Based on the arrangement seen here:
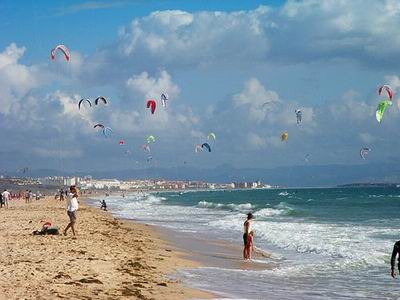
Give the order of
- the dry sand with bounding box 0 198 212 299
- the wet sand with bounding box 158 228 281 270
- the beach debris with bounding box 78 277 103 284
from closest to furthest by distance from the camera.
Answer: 1. the dry sand with bounding box 0 198 212 299
2. the beach debris with bounding box 78 277 103 284
3. the wet sand with bounding box 158 228 281 270

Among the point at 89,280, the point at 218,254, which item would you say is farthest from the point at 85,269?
the point at 218,254

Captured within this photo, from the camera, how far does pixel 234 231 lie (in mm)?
23344

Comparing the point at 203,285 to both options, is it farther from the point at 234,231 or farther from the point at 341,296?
the point at 234,231

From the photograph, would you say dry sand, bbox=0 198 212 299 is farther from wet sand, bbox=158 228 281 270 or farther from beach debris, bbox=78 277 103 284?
wet sand, bbox=158 228 281 270

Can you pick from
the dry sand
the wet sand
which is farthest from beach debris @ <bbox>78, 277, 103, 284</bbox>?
the wet sand

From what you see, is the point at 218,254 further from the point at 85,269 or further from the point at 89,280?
the point at 89,280

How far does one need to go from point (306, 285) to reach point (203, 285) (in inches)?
72.0

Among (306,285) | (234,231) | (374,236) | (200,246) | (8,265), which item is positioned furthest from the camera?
(234,231)

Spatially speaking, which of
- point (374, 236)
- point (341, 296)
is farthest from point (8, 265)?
point (374, 236)

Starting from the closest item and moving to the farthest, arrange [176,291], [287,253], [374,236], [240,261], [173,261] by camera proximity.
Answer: [176,291]
[173,261]
[240,261]
[287,253]
[374,236]

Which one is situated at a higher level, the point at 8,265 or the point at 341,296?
the point at 8,265

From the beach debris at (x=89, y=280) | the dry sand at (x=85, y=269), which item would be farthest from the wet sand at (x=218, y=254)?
the beach debris at (x=89, y=280)

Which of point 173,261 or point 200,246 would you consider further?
point 200,246

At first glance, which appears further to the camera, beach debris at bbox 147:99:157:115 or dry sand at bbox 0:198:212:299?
beach debris at bbox 147:99:157:115
